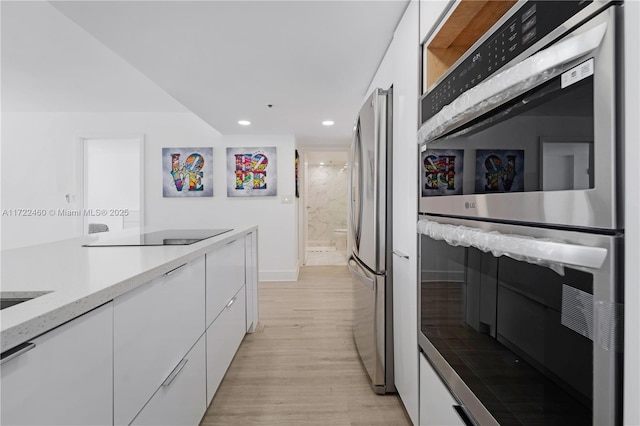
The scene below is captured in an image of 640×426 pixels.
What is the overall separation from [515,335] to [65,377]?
0.94 metres

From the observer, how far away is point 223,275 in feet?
5.81

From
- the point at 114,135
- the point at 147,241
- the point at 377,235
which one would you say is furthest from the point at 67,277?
the point at 114,135

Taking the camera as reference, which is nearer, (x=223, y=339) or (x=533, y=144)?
(x=533, y=144)

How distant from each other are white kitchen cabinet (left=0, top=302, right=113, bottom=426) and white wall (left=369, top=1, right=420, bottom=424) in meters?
1.08

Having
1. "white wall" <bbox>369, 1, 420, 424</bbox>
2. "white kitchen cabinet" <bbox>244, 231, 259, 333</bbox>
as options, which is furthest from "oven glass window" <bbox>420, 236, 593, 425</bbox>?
"white kitchen cabinet" <bbox>244, 231, 259, 333</bbox>

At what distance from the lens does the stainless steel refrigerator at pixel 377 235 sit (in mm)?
1656

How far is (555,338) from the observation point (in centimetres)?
57

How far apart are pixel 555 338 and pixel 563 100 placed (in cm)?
43

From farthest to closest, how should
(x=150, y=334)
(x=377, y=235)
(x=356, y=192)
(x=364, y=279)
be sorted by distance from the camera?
(x=356, y=192)
(x=364, y=279)
(x=377, y=235)
(x=150, y=334)

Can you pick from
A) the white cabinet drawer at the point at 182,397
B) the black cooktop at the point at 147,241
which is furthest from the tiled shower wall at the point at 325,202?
the white cabinet drawer at the point at 182,397

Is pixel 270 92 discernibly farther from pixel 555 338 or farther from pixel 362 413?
pixel 555 338

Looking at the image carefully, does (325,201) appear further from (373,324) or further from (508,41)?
(508,41)

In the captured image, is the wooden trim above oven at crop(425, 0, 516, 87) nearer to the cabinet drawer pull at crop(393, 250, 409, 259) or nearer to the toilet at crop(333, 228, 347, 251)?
the cabinet drawer pull at crop(393, 250, 409, 259)

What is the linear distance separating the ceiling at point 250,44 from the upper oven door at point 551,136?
1.15 m
